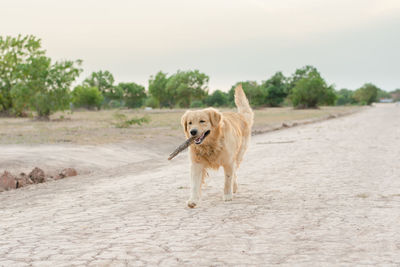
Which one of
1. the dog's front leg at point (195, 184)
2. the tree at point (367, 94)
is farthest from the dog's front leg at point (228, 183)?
the tree at point (367, 94)

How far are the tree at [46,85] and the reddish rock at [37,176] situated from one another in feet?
94.9

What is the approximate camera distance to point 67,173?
36.7ft

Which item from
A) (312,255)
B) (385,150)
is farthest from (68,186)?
(385,150)

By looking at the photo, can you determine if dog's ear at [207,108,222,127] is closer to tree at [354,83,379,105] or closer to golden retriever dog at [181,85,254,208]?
golden retriever dog at [181,85,254,208]

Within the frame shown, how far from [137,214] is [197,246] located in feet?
6.00

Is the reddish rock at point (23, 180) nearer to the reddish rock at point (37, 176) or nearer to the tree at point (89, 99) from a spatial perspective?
the reddish rock at point (37, 176)

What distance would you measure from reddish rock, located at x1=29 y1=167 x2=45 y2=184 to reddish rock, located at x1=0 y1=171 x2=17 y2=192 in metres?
0.57

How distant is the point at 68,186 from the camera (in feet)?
30.8

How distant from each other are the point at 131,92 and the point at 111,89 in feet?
18.8

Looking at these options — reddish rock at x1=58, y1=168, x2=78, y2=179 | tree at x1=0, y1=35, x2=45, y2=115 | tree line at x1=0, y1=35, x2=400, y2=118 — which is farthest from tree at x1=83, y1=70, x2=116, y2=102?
reddish rock at x1=58, y1=168, x2=78, y2=179

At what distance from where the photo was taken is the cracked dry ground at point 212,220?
4.29 m

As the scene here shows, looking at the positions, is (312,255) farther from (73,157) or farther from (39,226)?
(73,157)

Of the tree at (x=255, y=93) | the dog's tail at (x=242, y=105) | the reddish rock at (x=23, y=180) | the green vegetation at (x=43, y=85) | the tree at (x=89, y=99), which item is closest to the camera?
the dog's tail at (x=242, y=105)

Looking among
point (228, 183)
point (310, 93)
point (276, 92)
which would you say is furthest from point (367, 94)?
point (228, 183)
